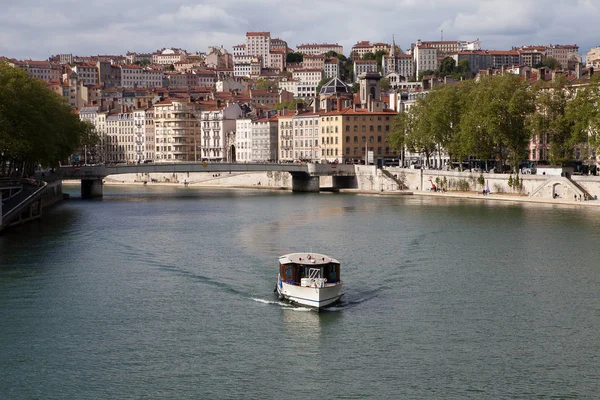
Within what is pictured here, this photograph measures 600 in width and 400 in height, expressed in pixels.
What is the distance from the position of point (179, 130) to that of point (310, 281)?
10890 centimetres

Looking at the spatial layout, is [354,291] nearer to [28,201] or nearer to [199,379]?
[199,379]

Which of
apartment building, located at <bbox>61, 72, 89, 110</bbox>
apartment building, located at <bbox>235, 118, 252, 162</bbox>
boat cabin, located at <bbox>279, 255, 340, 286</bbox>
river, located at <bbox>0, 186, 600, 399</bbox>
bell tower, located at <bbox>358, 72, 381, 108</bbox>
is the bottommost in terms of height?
river, located at <bbox>0, 186, 600, 399</bbox>

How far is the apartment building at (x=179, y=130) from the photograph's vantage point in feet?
454

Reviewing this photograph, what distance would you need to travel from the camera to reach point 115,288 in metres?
34.8

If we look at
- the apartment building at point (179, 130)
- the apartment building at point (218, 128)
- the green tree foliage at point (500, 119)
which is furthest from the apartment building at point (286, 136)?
the green tree foliage at point (500, 119)

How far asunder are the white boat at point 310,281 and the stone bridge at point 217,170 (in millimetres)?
50690

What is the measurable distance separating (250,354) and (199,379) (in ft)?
7.40

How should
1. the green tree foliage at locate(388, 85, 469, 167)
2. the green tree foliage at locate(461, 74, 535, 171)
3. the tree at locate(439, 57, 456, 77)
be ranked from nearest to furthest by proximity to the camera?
the green tree foliage at locate(461, 74, 535, 171) → the green tree foliage at locate(388, 85, 469, 167) → the tree at locate(439, 57, 456, 77)

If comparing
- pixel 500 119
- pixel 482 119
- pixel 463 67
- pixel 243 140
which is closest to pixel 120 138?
pixel 243 140

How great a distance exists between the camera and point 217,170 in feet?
287

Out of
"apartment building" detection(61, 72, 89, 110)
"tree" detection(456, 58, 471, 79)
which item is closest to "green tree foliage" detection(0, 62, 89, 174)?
"apartment building" detection(61, 72, 89, 110)

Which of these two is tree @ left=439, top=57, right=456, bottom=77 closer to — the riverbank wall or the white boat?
the riverbank wall

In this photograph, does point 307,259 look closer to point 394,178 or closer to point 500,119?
point 500,119

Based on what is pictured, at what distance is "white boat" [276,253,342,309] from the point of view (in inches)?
1238
